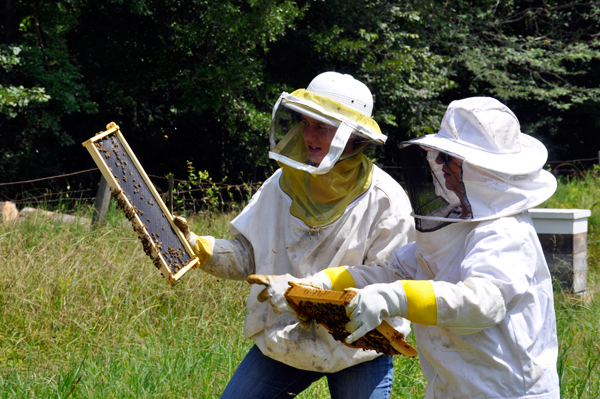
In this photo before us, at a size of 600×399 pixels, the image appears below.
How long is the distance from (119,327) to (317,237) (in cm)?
242

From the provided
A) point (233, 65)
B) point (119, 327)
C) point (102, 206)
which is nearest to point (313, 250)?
point (119, 327)

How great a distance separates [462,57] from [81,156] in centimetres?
1014

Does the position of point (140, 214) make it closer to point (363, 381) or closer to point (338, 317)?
point (338, 317)

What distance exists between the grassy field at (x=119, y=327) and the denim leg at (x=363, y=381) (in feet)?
4.09

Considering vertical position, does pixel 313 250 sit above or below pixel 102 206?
above

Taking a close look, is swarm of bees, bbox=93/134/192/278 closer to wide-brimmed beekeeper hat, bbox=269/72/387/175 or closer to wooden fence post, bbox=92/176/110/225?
wide-brimmed beekeeper hat, bbox=269/72/387/175

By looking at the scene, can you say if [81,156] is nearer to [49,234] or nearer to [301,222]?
[49,234]

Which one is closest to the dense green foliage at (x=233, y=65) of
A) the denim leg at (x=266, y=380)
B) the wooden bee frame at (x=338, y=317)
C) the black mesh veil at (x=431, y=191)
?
the denim leg at (x=266, y=380)

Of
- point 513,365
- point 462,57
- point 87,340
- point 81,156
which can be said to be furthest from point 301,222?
point 81,156

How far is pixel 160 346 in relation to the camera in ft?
12.2

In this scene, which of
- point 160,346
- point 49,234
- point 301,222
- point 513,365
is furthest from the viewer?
point 49,234

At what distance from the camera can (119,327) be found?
3986 millimetres

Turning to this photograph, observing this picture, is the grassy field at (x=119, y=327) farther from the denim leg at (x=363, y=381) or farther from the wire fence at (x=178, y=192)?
the denim leg at (x=363, y=381)

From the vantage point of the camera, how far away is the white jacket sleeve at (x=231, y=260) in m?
2.34
